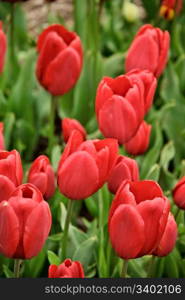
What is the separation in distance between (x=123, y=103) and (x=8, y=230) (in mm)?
429

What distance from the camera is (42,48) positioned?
6.59ft

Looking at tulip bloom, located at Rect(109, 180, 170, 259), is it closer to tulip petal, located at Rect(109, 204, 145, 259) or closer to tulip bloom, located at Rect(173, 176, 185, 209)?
tulip petal, located at Rect(109, 204, 145, 259)

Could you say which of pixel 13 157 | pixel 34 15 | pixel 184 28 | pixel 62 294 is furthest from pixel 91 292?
pixel 34 15

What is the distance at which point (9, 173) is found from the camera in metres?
1.44

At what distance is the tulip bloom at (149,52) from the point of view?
1.98 metres

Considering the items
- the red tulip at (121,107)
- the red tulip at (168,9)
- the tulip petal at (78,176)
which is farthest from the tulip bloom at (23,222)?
the red tulip at (168,9)

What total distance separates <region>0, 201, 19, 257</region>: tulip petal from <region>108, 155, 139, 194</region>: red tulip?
0.98ft

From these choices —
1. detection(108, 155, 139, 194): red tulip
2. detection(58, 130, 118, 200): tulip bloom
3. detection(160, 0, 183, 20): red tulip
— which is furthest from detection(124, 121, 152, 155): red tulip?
detection(160, 0, 183, 20): red tulip

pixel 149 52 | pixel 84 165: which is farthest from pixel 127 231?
pixel 149 52

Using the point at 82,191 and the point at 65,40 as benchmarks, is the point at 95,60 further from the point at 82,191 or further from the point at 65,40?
the point at 82,191

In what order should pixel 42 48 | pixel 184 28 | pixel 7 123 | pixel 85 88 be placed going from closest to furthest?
pixel 42 48 → pixel 7 123 → pixel 85 88 → pixel 184 28

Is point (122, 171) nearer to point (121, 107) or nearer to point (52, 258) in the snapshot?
point (121, 107)

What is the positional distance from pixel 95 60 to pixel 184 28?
668 mm

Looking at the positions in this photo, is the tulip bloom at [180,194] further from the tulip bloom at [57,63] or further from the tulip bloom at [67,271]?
the tulip bloom at [57,63]
